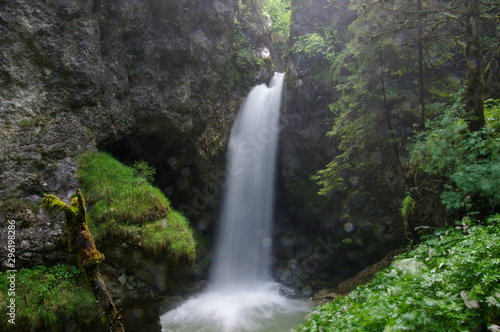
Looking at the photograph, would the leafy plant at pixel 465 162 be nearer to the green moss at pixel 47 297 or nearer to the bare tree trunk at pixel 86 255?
the bare tree trunk at pixel 86 255

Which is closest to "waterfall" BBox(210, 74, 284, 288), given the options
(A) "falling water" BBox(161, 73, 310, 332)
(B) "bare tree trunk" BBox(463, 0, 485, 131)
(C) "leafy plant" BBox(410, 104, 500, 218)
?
(A) "falling water" BBox(161, 73, 310, 332)

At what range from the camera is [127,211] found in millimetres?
6688

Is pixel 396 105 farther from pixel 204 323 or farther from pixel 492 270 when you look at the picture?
pixel 204 323

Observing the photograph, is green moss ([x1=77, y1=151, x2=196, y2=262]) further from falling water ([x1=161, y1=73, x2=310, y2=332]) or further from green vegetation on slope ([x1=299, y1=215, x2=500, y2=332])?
falling water ([x1=161, y1=73, x2=310, y2=332])

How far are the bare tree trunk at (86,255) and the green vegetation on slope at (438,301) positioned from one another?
2350 millimetres

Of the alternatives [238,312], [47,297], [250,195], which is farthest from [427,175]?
[250,195]

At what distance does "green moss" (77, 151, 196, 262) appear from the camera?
6.44 meters

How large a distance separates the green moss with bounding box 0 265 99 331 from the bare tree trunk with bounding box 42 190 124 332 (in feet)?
8.52

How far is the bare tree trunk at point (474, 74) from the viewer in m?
5.41

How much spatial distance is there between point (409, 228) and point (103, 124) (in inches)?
350

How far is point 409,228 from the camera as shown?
708 centimetres

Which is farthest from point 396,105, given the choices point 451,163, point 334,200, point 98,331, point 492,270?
point 98,331

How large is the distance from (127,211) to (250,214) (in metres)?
7.98

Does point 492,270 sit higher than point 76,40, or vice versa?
point 76,40
